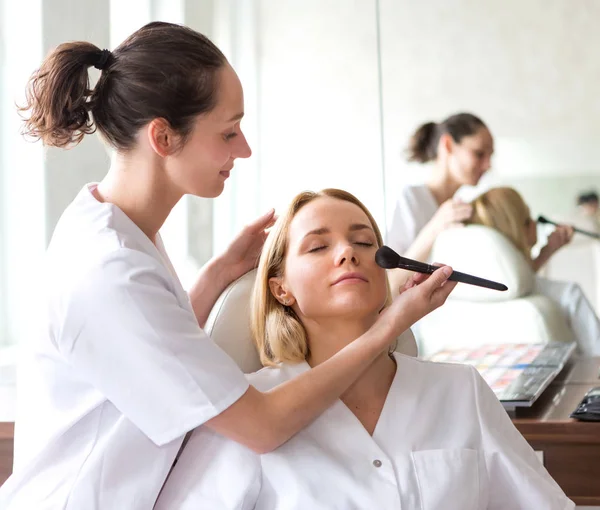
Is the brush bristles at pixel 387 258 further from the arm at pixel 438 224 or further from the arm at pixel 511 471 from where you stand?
the arm at pixel 438 224

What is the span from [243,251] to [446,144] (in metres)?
0.83

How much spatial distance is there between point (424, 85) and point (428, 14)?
0.19 meters

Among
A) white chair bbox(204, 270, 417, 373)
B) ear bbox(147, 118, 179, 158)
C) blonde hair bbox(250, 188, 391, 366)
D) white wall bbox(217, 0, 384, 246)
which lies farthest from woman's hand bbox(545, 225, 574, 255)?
ear bbox(147, 118, 179, 158)

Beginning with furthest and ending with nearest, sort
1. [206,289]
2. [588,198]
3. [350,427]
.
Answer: [588,198], [206,289], [350,427]

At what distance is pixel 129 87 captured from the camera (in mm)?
1234

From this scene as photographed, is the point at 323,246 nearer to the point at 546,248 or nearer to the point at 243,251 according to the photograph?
the point at 243,251

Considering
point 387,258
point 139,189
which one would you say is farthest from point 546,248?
point 139,189

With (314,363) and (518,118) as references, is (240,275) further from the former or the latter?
(518,118)

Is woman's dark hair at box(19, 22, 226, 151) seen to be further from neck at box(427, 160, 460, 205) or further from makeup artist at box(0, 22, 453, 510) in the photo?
neck at box(427, 160, 460, 205)

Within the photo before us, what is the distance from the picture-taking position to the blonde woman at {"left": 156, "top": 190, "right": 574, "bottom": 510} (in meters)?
1.28

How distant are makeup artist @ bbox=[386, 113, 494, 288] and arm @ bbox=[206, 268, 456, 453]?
89 centimetres

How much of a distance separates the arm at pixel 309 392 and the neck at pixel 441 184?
98 cm

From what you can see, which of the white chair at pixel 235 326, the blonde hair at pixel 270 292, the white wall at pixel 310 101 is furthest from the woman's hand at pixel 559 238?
the white chair at pixel 235 326

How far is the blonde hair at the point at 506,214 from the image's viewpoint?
85.5 inches
